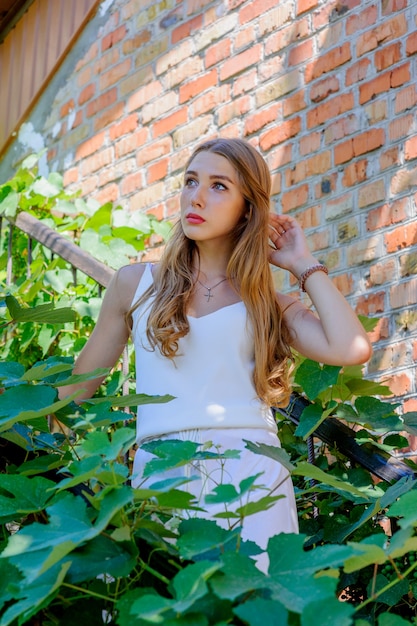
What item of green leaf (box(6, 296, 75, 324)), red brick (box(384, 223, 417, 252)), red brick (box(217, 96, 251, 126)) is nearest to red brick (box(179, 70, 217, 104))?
red brick (box(217, 96, 251, 126))

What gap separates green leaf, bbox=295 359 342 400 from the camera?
78.5 inches

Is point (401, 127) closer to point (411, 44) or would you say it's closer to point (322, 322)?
point (411, 44)

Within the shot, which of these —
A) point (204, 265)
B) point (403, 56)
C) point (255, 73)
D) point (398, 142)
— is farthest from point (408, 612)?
point (255, 73)

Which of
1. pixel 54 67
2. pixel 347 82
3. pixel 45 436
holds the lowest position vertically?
pixel 45 436

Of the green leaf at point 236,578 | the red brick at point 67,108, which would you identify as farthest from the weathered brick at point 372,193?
the green leaf at point 236,578

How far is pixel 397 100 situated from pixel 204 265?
117cm

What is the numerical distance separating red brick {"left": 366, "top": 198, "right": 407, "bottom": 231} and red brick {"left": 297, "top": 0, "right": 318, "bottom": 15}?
86cm

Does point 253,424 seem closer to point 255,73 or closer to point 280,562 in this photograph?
point 280,562

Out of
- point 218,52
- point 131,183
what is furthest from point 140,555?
point 131,183

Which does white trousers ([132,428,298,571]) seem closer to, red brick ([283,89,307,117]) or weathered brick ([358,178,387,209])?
weathered brick ([358,178,387,209])

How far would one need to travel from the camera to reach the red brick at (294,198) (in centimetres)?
323

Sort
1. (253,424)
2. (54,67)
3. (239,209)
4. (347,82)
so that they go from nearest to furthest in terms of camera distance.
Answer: (253,424) → (239,209) → (347,82) → (54,67)

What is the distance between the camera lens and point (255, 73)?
138 inches

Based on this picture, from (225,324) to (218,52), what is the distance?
206 cm
